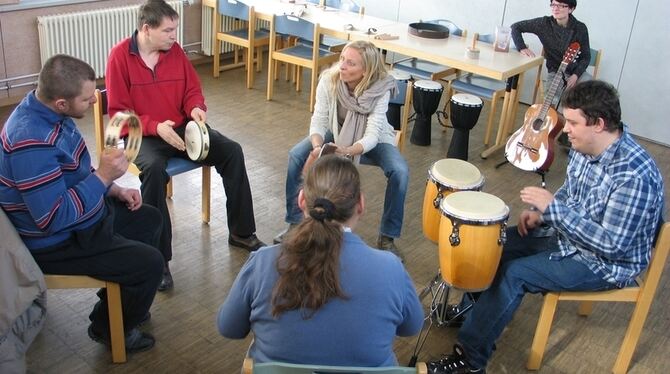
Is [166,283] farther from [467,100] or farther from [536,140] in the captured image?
[467,100]

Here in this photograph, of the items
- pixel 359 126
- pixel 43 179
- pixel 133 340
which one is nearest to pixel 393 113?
pixel 359 126

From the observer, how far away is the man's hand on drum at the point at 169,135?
3080 millimetres

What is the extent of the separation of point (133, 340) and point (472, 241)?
52.5 inches

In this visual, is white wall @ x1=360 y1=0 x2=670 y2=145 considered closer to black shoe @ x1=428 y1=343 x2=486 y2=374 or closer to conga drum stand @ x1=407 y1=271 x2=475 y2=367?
conga drum stand @ x1=407 y1=271 x2=475 y2=367

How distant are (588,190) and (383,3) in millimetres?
4553

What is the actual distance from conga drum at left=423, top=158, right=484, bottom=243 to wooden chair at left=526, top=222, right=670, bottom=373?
568mm

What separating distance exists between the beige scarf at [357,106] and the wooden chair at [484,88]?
1584 millimetres

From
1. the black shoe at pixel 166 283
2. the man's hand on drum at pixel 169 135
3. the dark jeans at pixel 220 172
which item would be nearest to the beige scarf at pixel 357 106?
the dark jeans at pixel 220 172

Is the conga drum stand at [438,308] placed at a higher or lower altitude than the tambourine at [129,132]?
lower

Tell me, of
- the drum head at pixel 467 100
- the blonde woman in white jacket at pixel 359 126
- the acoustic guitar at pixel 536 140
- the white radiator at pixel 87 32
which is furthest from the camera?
the white radiator at pixel 87 32

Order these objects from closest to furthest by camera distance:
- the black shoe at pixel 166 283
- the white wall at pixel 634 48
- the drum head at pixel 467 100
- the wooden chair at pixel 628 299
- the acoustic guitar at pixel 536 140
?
the wooden chair at pixel 628 299
the black shoe at pixel 166 283
the acoustic guitar at pixel 536 140
the drum head at pixel 467 100
the white wall at pixel 634 48

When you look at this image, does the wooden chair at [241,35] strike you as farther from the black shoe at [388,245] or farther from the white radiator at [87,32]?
the black shoe at [388,245]

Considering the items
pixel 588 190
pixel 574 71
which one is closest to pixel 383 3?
pixel 574 71

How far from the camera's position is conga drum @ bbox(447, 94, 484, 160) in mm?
4504
